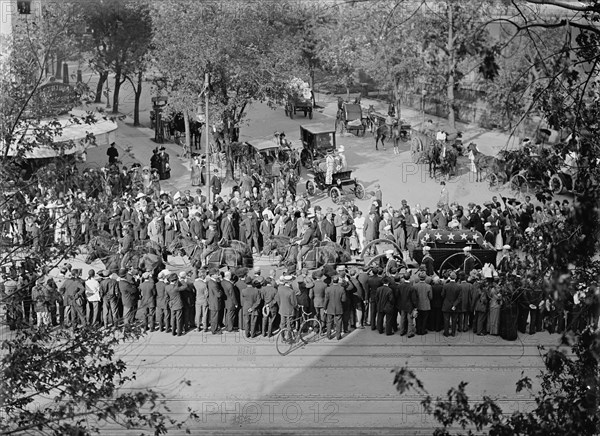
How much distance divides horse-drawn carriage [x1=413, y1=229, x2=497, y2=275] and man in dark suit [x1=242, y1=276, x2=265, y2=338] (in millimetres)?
4886

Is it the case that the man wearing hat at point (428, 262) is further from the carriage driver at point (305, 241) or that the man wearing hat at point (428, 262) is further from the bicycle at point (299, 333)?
the bicycle at point (299, 333)

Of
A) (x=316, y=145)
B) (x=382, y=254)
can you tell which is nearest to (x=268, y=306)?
(x=382, y=254)

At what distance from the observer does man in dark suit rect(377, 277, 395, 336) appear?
19875mm

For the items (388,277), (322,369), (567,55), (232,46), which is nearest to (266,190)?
(232,46)

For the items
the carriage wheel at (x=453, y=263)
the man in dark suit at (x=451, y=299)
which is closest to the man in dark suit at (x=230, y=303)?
the man in dark suit at (x=451, y=299)

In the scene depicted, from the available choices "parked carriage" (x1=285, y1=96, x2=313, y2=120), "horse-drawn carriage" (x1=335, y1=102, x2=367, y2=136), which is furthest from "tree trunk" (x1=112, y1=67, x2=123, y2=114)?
"horse-drawn carriage" (x1=335, y1=102, x2=367, y2=136)

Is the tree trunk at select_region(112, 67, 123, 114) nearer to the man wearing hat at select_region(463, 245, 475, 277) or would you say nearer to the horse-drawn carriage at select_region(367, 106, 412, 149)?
the horse-drawn carriage at select_region(367, 106, 412, 149)

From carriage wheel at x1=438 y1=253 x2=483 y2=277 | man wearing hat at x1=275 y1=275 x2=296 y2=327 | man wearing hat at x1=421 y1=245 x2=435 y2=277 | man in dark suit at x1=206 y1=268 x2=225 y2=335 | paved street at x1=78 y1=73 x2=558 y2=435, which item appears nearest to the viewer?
paved street at x1=78 y1=73 x2=558 y2=435

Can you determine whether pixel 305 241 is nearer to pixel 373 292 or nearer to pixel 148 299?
pixel 373 292

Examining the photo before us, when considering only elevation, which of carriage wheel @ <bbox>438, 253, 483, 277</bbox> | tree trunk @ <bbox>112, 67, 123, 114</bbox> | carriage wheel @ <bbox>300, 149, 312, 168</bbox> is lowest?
carriage wheel @ <bbox>438, 253, 483, 277</bbox>

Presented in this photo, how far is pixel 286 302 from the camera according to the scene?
773 inches

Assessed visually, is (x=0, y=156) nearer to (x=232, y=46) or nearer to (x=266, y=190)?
(x=266, y=190)

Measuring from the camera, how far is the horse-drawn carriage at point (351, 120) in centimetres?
4078

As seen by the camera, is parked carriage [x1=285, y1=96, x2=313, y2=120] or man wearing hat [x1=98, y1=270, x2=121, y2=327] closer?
man wearing hat [x1=98, y1=270, x2=121, y2=327]
